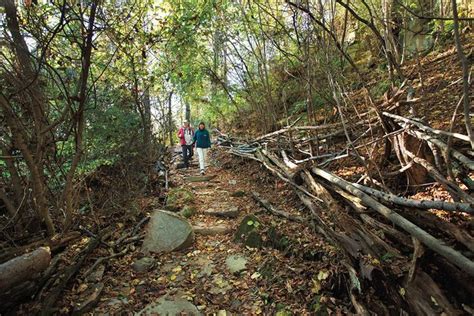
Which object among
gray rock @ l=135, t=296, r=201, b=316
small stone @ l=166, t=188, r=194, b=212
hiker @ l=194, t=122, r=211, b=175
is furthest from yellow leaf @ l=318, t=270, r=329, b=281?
hiker @ l=194, t=122, r=211, b=175

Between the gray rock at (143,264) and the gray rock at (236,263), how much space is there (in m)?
0.98

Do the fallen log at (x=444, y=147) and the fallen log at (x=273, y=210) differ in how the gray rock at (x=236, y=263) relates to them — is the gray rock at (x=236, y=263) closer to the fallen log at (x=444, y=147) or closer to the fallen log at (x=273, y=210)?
the fallen log at (x=273, y=210)

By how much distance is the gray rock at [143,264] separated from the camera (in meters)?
3.87

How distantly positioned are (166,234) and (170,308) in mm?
A: 1422

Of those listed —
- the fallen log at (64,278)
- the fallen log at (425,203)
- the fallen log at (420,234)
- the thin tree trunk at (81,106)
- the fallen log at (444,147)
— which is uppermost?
the thin tree trunk at (81,106)

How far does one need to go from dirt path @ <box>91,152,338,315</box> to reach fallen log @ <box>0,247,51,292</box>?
75 cm

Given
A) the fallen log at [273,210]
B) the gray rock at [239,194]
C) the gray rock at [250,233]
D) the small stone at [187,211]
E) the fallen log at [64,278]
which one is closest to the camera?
the fallen log at [64,278]

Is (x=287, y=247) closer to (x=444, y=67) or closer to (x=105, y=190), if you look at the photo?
(x=105, y=190)

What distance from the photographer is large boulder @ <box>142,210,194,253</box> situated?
4.32 metres

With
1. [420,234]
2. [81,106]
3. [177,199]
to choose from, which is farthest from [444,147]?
[177,199]

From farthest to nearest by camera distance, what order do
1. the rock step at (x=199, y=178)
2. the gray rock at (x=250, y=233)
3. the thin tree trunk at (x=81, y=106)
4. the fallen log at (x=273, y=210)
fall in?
1. the rock step at (x=199, y=178)
2. the fallen log at (x=273, y=210)
3. the gray rock at (x=250, y=233)
4. the thin tree trunk at (x=81, y=106)

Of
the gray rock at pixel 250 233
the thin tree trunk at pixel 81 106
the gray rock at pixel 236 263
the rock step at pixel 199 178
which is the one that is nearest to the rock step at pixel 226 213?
the gray rock at pixel 250 233

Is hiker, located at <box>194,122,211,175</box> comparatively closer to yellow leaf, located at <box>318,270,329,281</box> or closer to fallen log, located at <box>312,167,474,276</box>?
fallen log, located at <box>312,167,474,276</box>

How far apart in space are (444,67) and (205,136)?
617 cm
